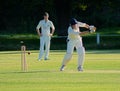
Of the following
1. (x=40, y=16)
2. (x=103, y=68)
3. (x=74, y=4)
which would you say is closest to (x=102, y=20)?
(x=40, y=16)

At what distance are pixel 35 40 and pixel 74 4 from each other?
21.1 feet

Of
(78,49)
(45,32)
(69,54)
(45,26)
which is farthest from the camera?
(45,32)

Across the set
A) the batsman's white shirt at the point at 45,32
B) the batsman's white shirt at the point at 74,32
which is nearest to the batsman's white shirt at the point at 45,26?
the batsman's white shirt at the point at 45,32

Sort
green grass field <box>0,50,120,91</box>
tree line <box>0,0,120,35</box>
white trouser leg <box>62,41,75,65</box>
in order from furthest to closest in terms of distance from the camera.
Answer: tree line <box>0,0,120,35</box>
white trouser leg <box>62,41,75,65</box>
green grass field <box>0,50,120,91</box>

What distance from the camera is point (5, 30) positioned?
76.4 meters

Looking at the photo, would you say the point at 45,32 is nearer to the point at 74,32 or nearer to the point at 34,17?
the point at 74,32

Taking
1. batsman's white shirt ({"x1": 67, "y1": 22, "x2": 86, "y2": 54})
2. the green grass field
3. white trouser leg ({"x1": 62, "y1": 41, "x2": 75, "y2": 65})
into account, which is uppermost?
batsman's white shirt ({"x1": 67, "y1": 22, "x2": 86, "y2": 54})

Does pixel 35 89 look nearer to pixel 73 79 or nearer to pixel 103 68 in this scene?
pixel 73 79

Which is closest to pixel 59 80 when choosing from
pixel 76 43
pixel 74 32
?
pixel 74 32

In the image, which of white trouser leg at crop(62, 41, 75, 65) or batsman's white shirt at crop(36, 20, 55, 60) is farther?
batsman's white shirt at crop(36, 20, 55, 60)

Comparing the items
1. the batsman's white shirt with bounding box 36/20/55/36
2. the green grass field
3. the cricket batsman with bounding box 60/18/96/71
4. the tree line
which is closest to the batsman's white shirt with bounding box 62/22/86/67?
the cricket batsman with bounding box 60/18/96/71

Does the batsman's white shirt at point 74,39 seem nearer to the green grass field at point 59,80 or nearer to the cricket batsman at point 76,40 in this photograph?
the cricket batsman at point 76,40

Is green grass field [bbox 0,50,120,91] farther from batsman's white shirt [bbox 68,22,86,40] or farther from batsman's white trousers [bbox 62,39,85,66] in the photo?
batsman's white shirt [bbox 68,22,86,40]

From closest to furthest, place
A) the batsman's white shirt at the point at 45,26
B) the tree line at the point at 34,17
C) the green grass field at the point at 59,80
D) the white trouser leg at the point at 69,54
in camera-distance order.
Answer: the green grass field at the point at 59,80, the white trouser leg at the point at 69,54, the batsman's white shirt at the point at 45,26, the tree line at the point at 34,17
